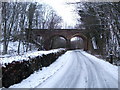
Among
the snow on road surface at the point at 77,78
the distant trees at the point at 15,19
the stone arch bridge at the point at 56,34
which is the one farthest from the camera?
the stone arch bridge at the point at 56,34

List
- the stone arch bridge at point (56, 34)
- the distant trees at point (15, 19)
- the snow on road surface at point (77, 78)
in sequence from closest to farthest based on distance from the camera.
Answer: the snow on road surface at point (77, 78) < the distant trees at point (15, 19) < the stone arch bridge at point (56, 34)

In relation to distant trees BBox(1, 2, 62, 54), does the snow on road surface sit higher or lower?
lower

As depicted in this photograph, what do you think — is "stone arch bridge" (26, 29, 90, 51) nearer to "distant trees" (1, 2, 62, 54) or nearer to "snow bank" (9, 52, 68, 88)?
"distant trees" (1, 2, 62, 54)

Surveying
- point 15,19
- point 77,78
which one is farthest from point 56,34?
point 77,78

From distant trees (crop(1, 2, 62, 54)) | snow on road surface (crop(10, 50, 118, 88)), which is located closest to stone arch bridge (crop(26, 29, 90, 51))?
distant trees (crop(1, 2, 62, 54))

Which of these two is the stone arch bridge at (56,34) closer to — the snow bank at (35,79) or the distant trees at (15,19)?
the distant trees at (15,19)

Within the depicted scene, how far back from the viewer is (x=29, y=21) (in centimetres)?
3769

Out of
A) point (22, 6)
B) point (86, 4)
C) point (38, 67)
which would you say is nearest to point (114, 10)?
point (86, 4)

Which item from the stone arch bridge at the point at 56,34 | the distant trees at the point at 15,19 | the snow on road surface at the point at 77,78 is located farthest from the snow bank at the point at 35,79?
the stone arch bridge at the point at 56,34

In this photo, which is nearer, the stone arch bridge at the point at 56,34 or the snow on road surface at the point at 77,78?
the snow on road surface at the point at 77,78

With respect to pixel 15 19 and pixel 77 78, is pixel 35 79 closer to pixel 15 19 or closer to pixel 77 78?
pixel 77 78

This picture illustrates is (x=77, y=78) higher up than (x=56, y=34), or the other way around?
(x=56, y=34)

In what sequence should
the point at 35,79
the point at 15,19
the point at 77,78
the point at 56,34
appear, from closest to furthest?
the point at 35,79 → the point at 77,78 → the point at 15,19 → the point at 56,34

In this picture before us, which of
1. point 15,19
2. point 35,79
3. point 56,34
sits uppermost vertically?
point 15,19
